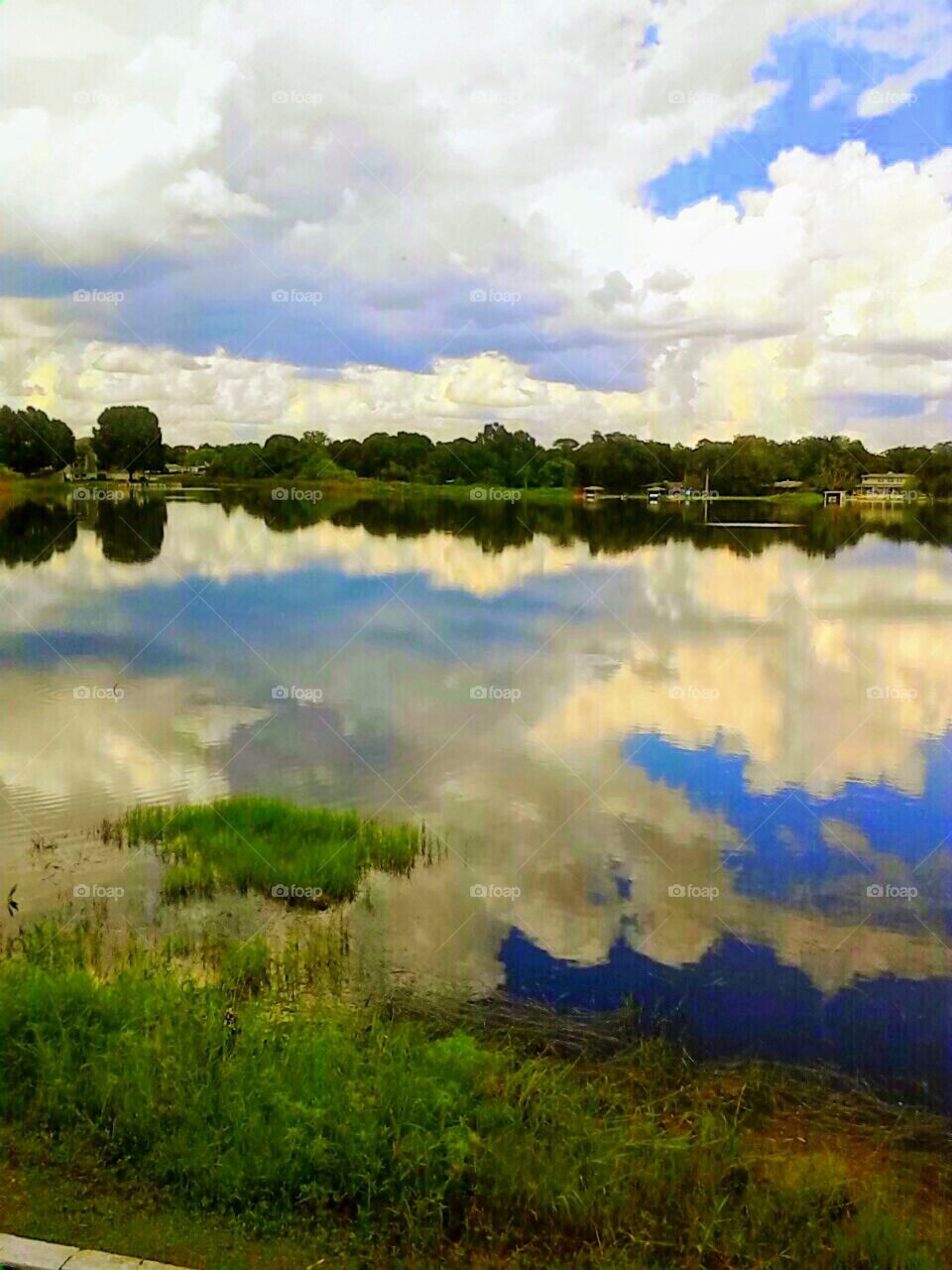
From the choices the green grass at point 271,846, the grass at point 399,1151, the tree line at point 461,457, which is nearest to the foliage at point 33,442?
the tree line at point 461,457

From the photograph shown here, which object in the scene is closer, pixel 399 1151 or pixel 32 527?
pixel 399 1151

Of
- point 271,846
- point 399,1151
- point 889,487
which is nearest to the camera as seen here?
point 399,1151

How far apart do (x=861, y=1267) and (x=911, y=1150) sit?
2.80 ft

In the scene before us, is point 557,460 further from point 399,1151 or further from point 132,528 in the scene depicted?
point 399,1151

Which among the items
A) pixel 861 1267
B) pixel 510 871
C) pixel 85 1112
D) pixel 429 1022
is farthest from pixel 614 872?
pixel 85 1112

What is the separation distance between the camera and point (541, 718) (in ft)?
16.9

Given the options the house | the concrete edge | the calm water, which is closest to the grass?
the concrete edge

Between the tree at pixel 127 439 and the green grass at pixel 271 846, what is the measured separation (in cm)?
182

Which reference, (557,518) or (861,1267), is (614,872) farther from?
(861,1267)

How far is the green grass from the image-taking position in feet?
15.8

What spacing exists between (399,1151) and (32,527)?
380 cm

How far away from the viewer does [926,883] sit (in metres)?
4.59

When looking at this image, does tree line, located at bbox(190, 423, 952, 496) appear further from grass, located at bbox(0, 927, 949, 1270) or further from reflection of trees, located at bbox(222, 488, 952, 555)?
grass, located at bbox(0, 927, 949, 1270)

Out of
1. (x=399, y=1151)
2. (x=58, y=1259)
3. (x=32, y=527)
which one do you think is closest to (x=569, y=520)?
(x=32, y=527)
